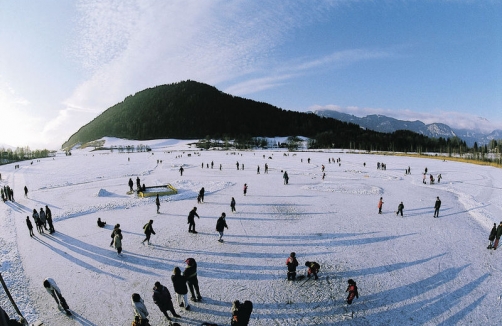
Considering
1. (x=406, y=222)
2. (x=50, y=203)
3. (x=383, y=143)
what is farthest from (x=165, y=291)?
(x=383, y=143)

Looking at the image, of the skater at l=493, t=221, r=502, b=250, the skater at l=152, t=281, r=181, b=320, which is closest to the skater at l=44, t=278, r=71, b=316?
the skater at l=152, t=281, r=181, b=320

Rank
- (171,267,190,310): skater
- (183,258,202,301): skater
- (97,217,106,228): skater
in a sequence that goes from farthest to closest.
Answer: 1. (97,217,106,228): skater
2. (183,258,202,301): skater
3. (171,267,190,310): skater

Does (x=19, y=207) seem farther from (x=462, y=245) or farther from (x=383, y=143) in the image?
(x=383, y=143)

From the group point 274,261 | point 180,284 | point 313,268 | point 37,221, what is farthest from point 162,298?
point 37,221

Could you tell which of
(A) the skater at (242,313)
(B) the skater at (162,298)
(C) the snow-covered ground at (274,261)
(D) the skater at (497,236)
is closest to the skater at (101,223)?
(C) the snow-covered ground at (274,261)

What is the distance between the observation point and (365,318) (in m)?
6.84

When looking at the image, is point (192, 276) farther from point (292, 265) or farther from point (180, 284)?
point (292, 265)

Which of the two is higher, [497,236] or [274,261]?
[497,236]

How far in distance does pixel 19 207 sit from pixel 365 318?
2403 cm

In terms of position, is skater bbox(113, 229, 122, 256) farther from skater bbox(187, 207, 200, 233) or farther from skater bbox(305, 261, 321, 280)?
skater bbox(305, 261, 321, 280)

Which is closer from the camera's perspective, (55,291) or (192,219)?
(55,291)

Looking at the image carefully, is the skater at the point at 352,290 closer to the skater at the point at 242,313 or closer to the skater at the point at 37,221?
the skater at the point at 242,313

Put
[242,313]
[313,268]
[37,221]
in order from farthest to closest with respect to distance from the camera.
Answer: [37,221] → [313,268] → [242,313]

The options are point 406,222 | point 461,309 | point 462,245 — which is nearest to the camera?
point 461,309
